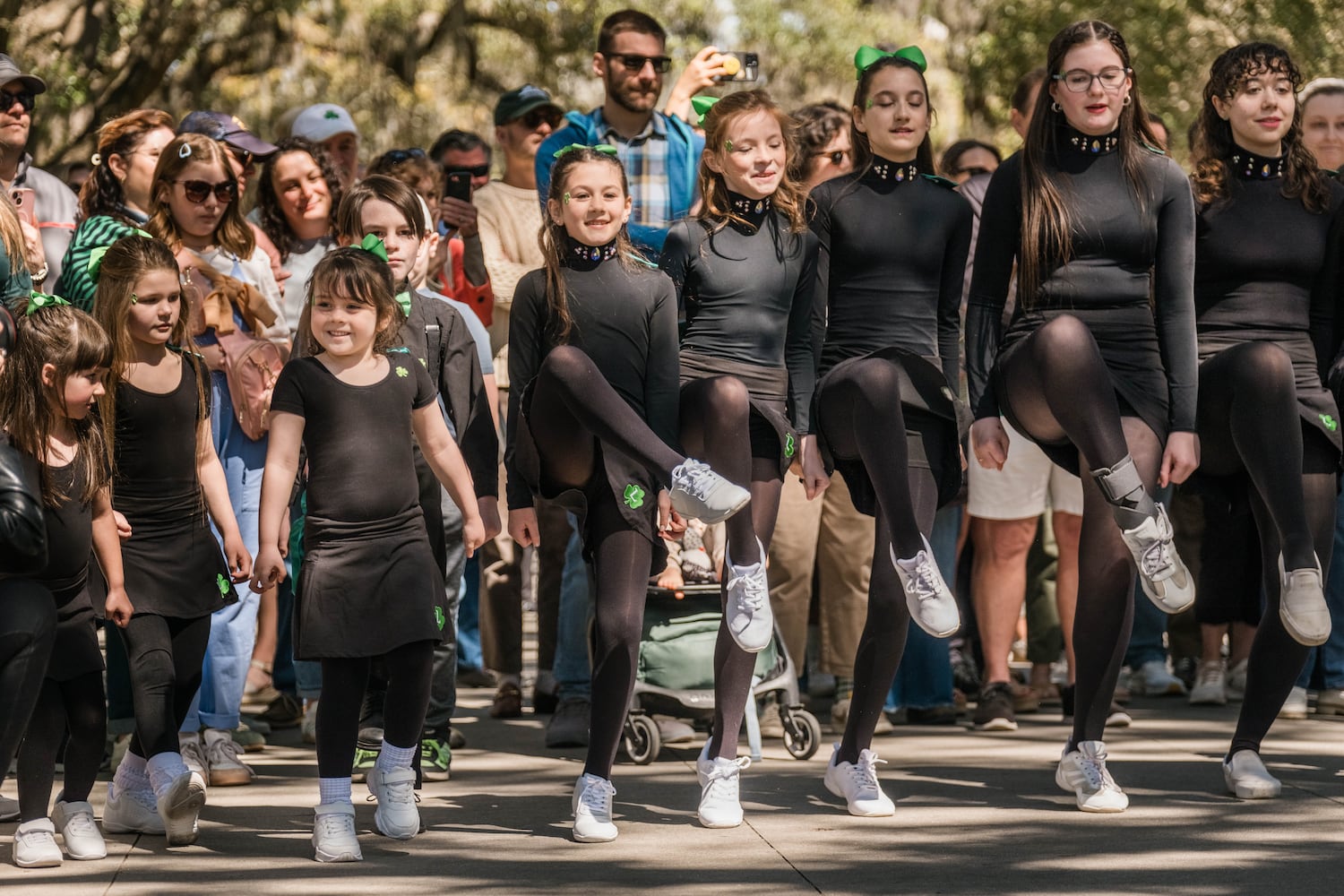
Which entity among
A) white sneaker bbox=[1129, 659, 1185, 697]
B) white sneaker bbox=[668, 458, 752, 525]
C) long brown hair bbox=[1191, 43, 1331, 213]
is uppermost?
long brown hair bbox=[1191, 43, 1331, 213]

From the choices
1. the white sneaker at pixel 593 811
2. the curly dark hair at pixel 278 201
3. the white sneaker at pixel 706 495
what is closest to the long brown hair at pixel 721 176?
the white sneaker at pixel 706 495

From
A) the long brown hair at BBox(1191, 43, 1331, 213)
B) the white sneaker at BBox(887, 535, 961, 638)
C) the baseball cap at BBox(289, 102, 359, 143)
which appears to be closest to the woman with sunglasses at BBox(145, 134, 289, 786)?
the baseball cap at BBox(289, 102, 359, 143)

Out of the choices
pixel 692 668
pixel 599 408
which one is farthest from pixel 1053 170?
pixel 692 668

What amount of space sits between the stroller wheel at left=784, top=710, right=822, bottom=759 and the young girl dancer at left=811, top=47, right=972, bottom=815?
974 millimetres

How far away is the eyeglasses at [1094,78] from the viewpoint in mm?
5715

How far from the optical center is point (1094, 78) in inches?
225

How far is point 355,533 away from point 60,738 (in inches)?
39.0

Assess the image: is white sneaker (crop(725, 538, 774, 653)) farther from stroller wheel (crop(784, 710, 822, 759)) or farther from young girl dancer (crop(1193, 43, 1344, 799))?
young girl dancer (crop(1193, 43, 1344, 799))

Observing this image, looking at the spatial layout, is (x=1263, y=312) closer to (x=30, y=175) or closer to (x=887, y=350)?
(x=887, y=350)

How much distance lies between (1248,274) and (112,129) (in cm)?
420

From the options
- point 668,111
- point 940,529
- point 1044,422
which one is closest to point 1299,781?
point 1044,422

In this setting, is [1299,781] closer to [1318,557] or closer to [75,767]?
[1318,557]

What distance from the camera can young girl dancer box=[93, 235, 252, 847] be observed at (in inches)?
219

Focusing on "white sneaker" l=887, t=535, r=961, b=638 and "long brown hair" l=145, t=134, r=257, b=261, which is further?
"long brown hair" l=145, t=134, r=257, b=261
